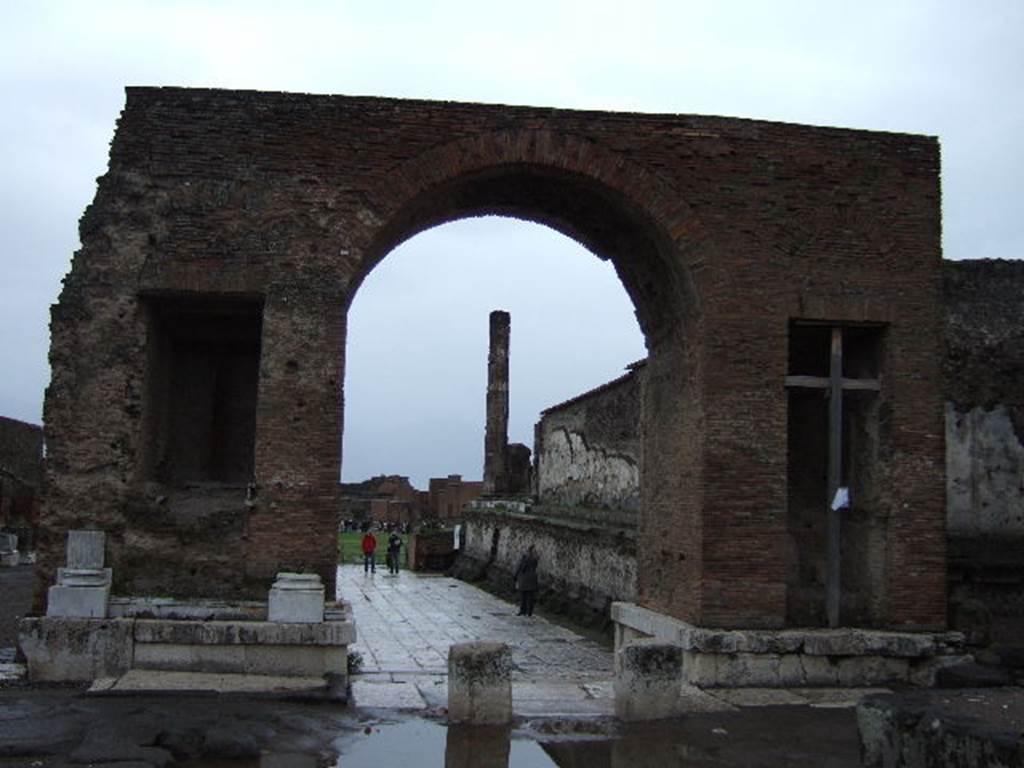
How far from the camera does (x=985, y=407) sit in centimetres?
1194

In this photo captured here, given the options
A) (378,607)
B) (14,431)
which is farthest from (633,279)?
(14,431)

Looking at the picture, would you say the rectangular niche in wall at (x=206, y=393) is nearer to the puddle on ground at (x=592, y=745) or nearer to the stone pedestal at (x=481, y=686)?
the stone pedestal at (x=481, y=686)

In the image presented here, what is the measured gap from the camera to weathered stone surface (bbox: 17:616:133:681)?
8.99 metres

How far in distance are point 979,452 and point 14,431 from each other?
24.4 metres

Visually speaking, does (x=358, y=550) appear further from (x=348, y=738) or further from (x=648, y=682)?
(x=348, y=738)

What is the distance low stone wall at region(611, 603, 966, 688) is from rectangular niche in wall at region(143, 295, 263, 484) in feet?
16.4

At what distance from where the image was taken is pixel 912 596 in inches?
399

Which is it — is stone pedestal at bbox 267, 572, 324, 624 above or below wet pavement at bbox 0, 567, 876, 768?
above

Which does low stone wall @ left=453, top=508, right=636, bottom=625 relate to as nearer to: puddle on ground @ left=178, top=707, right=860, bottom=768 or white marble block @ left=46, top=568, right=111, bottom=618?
puddle on ground @ left=178, top=707, right=860, bottom=768

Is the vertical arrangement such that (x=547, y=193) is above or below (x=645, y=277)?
above

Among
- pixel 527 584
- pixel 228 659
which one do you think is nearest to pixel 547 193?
pixel 228 659

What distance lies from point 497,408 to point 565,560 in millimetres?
14830

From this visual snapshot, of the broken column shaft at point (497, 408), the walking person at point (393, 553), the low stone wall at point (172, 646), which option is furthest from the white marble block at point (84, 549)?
the broken column shaft at point (497, 408)

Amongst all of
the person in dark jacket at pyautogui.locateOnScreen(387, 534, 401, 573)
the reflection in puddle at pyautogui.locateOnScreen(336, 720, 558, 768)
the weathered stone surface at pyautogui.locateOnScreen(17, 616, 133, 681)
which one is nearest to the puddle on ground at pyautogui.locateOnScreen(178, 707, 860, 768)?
the reflection in puddle at pyautogui.locateOnScreen(336, 720, 558, 768)
